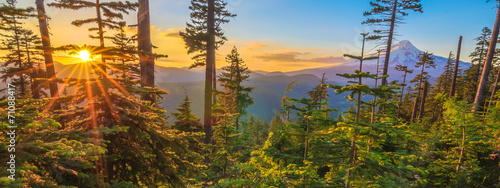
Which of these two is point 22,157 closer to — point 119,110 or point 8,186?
point 8,186

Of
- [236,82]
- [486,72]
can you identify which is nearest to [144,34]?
[236,82]

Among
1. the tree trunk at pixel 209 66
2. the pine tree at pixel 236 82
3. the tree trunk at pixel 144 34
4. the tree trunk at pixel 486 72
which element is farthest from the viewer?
the pine tree at pixel 236 82

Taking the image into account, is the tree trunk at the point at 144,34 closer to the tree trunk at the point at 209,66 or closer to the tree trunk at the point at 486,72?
the tree trunk at the point at 209,66

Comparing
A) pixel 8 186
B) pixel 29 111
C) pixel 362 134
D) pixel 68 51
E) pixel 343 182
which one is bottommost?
pixel 343 182

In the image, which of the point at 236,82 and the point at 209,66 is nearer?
the point at 209,66

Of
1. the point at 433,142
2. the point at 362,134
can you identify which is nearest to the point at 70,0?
the point at 362,134

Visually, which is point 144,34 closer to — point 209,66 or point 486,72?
point 209,66

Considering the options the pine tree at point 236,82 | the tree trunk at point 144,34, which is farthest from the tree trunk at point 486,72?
the tree trunk at point 144,34

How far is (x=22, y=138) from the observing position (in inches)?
96.8

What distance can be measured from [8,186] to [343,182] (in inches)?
250

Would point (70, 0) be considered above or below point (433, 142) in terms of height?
above

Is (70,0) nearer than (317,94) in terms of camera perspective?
Yes

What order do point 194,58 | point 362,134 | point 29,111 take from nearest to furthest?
point 29,111, point 362,134, point 194,58

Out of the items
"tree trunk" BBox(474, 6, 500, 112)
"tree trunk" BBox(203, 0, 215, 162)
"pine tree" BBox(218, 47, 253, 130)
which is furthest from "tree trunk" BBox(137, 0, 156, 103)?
"tree trunk" BBox(474, 6, 500, 112)
